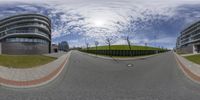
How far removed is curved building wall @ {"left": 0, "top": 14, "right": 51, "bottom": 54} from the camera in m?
77.4

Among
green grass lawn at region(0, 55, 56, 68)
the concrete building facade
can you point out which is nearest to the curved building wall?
green grass lawn at region(0, 55, 56, 68)

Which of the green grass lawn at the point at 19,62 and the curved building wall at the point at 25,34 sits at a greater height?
the curved building wall at the point at 25,34

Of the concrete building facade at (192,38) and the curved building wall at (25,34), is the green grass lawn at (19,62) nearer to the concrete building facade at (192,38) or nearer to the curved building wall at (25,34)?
the curved building wall at (25,34)

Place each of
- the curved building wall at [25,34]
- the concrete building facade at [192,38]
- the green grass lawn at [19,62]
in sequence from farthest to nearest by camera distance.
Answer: the concrete building facade at [192,38] → the curved building wall at [25,34] → the green grass lawn at [19,62]

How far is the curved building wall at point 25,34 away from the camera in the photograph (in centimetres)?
7738

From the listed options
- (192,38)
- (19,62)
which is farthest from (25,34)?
(192,38)

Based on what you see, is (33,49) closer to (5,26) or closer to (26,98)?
(5,26)

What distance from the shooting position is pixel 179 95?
997cm

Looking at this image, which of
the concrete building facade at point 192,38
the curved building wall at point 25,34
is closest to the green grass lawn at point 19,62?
the curved building wall at point 25,34

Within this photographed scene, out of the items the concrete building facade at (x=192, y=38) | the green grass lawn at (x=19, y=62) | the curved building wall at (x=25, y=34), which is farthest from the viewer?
the concrete building facade at (x=192, y=38)

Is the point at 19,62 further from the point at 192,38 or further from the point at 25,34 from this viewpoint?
the point at 192,38

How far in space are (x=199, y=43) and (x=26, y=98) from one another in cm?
10689

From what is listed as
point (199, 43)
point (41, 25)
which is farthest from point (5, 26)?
point (199, 43)

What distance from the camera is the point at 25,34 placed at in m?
81.6
